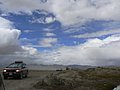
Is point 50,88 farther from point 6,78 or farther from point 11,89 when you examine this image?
point 6,78

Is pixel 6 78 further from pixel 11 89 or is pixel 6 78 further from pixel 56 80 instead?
pixel 11 89

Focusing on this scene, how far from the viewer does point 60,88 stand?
1201 inches

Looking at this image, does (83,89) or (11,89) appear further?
(83,89)

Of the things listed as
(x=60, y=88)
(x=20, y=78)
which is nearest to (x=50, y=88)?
(x=60, y=88)

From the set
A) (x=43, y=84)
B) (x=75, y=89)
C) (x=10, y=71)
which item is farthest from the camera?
(x=10, y=71)

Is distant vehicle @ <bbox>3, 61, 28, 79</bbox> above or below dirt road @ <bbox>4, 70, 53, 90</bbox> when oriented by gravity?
above

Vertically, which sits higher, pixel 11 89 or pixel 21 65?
pixel 21 65

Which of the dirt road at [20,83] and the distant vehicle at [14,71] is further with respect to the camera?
the distant vehicle at [14,71]

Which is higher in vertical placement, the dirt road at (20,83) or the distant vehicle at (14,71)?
the distant vehicle at (14,71)

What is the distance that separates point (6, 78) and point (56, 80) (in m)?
11.7

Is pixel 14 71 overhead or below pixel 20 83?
overhead

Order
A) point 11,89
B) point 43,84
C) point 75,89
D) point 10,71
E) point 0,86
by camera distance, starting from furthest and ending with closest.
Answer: point 10,71 → point 43,84 → point 75,89 → point 11,89 → point 0,86

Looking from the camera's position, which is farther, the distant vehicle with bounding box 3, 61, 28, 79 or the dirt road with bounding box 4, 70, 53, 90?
the distant vehicle with bounding box 3, 61, 28, 79

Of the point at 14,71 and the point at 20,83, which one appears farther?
the point at 14,71
